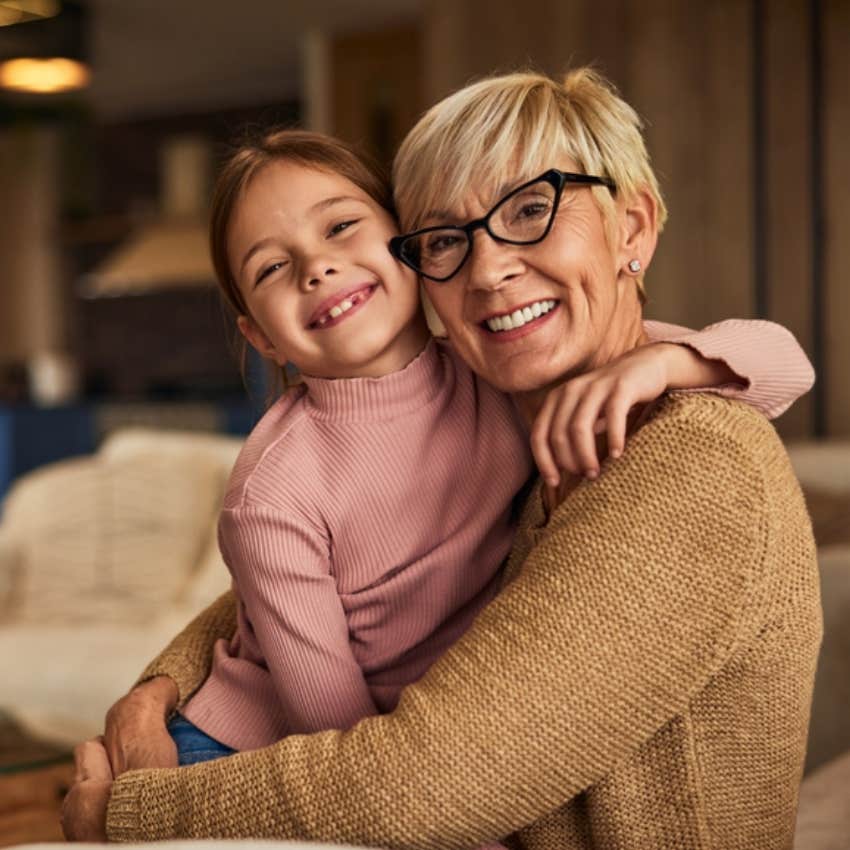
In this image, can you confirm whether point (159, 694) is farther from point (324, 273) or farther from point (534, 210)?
point (534, 210)

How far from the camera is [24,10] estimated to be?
5148 millimetres

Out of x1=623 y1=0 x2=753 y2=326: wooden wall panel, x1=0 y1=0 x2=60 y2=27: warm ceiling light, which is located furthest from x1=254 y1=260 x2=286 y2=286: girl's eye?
x1=0 y1=0 x2=60 y2=27: warm ceiling light

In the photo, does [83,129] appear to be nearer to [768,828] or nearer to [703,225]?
[703,225]

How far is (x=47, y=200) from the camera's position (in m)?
8.78

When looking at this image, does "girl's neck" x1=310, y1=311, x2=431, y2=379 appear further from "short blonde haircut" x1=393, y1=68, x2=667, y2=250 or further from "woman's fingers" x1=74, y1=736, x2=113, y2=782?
"woman's fingers" x1=74, y1=736, x2=113, y2=782

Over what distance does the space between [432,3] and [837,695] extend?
4123 millimetres

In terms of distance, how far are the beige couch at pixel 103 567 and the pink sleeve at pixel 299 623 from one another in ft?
6.23

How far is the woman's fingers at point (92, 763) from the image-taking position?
123 cm

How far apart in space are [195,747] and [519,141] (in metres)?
0.67

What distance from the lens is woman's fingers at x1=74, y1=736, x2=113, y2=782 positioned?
4.03 feet

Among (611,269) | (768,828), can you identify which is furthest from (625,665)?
(611,269)

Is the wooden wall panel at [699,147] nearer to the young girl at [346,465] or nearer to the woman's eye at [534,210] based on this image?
the young girl at [346,465]

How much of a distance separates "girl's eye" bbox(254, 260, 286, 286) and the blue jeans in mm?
457

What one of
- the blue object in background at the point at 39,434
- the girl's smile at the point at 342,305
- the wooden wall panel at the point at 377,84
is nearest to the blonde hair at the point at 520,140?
the girl's smile at the point at 342,305
